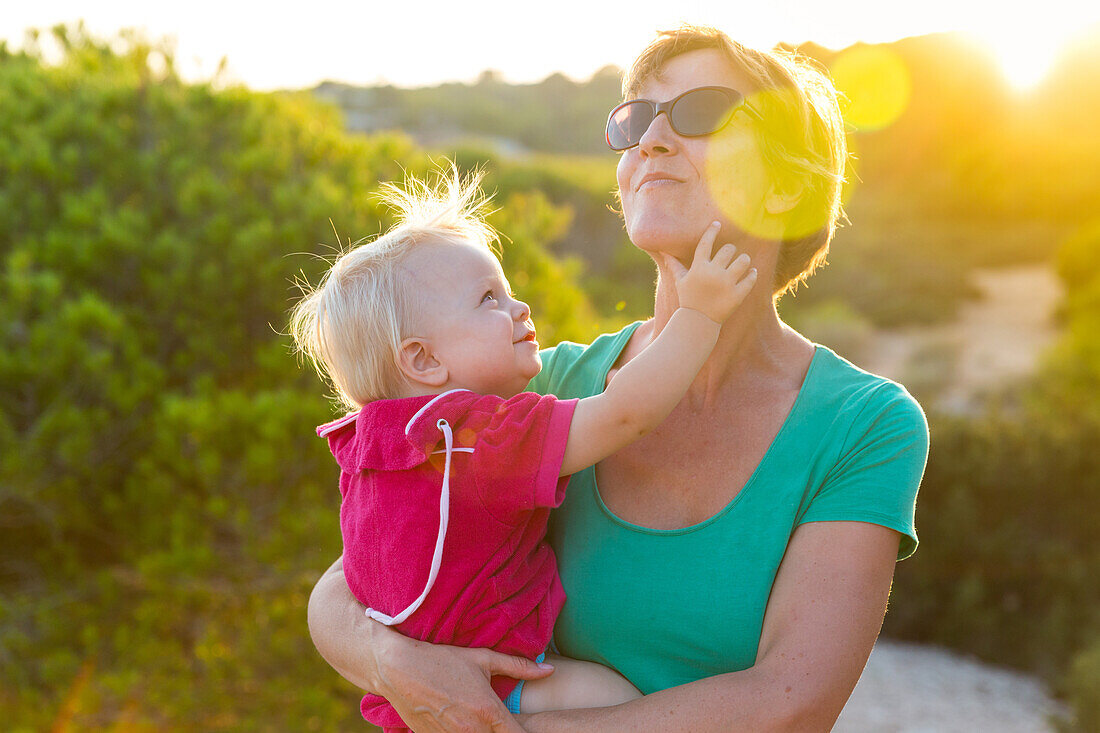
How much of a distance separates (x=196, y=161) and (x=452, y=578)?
446 centimetres

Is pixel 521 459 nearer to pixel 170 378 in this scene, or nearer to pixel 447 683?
pixel 447 683

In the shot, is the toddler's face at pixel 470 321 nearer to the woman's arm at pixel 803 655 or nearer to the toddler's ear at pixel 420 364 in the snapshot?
the toddler's ear at pixel 420 364

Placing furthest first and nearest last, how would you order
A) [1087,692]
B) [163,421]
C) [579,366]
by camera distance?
[1087,692]
[163,421]
[579,366]

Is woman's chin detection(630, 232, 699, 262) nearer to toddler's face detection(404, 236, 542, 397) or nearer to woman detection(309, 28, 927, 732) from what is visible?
woman detection(309, 28, 927, 732)

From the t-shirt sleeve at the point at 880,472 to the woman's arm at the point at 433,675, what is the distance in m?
0.68

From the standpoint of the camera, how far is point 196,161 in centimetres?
535

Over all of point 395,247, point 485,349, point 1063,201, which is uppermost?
point 1063,201

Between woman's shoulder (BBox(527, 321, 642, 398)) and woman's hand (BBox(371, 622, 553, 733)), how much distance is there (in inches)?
26.7

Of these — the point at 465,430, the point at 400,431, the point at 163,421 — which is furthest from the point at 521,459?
the point at 163,421

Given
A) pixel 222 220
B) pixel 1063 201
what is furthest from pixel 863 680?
pixel 1063 201

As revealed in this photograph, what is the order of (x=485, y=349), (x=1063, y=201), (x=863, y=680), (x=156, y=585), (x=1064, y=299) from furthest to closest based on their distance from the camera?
(x=1063, y=201)
(x=1064, y=299)
(x=863, y=680)
(x=156, y=585)
(x=485, y=349)

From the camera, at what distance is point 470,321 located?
6.14 ft

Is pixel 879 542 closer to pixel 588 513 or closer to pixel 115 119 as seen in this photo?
pixel 588 513

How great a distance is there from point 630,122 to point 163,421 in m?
3.50
